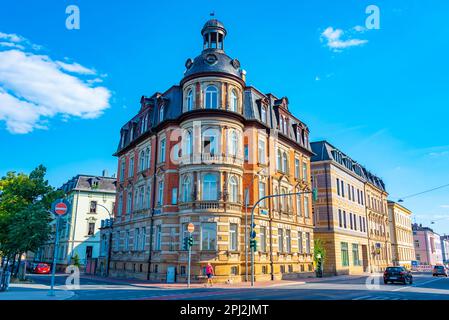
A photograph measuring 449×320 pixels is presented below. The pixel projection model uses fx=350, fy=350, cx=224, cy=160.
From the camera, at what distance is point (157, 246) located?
30062 millimetres

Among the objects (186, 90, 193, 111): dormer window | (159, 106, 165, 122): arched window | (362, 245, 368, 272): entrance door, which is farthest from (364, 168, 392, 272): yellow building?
(186, 90, 193, 111): dormer window

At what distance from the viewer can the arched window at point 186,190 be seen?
28.2 meters

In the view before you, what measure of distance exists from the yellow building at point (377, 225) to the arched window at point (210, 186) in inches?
1451

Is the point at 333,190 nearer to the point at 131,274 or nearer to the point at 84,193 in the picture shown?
the point at 131,274

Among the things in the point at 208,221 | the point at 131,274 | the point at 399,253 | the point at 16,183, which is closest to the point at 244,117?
the point at 208,221

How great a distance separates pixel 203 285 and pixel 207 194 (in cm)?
692

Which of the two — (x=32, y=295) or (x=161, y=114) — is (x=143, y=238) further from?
(x=32, y=295)

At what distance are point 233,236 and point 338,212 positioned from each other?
22884mm

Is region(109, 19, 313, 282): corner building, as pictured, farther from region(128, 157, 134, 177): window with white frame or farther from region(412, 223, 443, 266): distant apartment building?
region(412, 223, 443, 266): distant apartment building

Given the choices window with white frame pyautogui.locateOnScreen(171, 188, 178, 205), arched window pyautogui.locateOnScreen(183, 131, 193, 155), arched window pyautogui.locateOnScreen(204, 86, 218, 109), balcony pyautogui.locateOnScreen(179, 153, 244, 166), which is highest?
arched window pyautogui.locateOnScreen(204, 86, 218, 109)

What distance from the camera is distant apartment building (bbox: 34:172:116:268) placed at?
182 ft

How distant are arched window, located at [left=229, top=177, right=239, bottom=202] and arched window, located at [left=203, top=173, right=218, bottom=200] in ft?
4.17

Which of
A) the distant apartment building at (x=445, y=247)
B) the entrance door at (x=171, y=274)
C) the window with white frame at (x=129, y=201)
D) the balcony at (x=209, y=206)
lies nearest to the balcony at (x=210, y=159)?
the balcony at (x=209, y=206)

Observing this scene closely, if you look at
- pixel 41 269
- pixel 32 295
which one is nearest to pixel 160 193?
pixel 32 295
